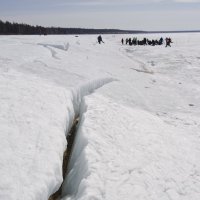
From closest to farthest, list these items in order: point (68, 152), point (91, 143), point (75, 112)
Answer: point (91, 143) → point (68, 152) → point (75, 112)

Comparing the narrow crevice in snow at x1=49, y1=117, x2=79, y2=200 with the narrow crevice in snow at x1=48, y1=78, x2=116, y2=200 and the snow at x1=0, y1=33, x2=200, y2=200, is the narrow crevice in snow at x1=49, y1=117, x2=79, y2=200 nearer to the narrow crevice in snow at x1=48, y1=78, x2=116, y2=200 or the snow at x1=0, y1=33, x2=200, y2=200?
the narrow crevice in snow at x1=48, y1=78, x2=116, y2=200

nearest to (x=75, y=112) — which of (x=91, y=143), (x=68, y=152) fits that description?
(x=68, y=152)

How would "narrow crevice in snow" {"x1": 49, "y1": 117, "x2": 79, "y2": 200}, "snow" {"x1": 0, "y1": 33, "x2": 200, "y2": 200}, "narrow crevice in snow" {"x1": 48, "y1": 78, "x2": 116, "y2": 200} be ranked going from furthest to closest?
"narrow crevice in snow" {"x1": 48, "y1": 78, "x2": 116, "y2": 200}, "narrow crevice in snow" {"x1": 49, "y1": 117, "x2": 79, "y2": 200}, "snow" {"x1": 0, "y1": 33, "x2": 200, "y2": 200}

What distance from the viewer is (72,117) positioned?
23.5 feet

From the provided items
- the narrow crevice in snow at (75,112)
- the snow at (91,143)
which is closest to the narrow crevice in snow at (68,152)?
the narrow crevice in snow at (75,112)

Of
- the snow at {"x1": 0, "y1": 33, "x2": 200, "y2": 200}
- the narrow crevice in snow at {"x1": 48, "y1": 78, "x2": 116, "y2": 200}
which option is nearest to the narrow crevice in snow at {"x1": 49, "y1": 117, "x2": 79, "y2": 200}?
the narrow crevice in snow at {"x1": 48, "y1": 78, "x2": 116, "y2": 200}

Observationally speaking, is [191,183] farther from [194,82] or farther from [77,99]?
[194,82]

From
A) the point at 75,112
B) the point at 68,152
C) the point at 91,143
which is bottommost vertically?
the point at 68,152

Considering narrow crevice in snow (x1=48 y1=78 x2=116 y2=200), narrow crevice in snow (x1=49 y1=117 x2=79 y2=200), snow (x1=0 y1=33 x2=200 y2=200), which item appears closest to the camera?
snow (x1=0 y1=33 x2=200 y2=200)

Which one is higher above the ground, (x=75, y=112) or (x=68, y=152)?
(x=75, y=112)

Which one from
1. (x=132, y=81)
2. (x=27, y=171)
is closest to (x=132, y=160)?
(x=27, y=171)

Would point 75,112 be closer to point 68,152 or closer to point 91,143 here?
point 68,152

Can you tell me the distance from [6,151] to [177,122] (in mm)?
5496

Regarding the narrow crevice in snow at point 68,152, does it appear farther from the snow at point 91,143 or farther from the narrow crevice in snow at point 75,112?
the snow at point 91,143
